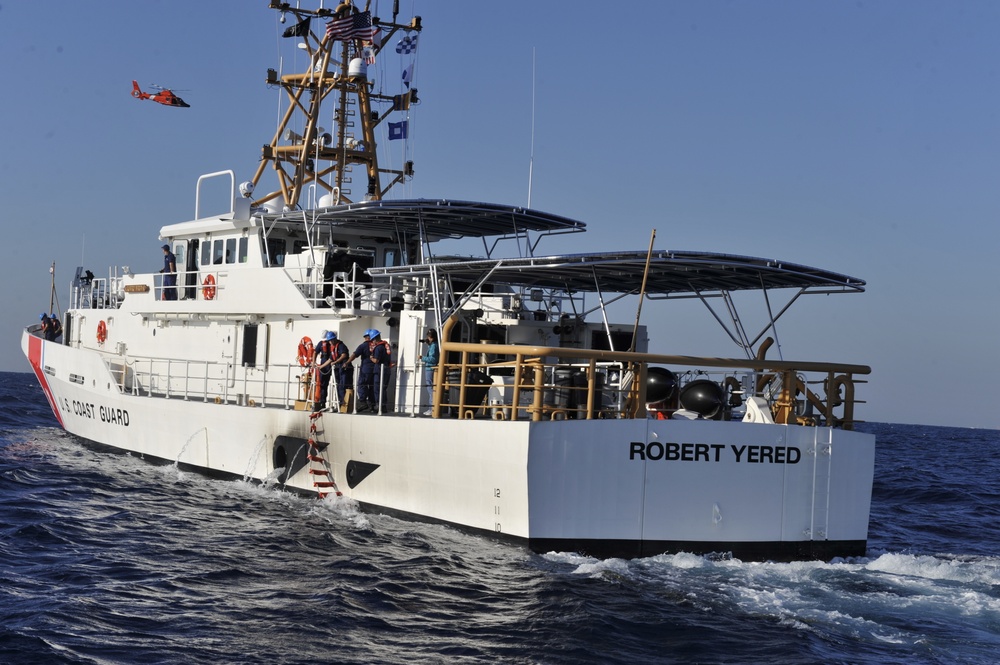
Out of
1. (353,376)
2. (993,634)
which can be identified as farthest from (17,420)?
(993,634)

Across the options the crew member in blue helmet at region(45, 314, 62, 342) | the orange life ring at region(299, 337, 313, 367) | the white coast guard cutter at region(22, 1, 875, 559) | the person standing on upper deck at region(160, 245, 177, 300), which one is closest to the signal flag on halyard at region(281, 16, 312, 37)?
the white coast guard cutter at region(22, 1, 875, 559)

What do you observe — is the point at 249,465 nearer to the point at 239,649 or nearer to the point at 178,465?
the point at 178,465

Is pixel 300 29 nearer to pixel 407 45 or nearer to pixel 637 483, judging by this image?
pixel 407 45

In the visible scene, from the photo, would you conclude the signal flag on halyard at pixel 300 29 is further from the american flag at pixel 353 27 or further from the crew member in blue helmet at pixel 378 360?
the crew member in blue helmet at pixel 378 360

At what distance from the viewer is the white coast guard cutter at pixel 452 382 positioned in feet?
42.5

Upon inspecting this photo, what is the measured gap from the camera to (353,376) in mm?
16953

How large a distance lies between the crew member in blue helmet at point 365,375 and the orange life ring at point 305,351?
6.46 feet

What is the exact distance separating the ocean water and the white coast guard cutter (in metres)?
0.60

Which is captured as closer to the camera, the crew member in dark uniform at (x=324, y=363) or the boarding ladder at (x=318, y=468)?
the boarding ladder at (x=318, y=468)

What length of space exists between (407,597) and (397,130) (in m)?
14.2

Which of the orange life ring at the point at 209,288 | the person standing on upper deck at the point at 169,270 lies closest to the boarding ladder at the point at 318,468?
the orange life ring at the point at 209,288

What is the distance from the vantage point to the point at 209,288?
2083 centimetres

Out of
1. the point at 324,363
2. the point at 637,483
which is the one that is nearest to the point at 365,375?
the point at 324,363

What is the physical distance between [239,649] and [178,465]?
11.8 m
